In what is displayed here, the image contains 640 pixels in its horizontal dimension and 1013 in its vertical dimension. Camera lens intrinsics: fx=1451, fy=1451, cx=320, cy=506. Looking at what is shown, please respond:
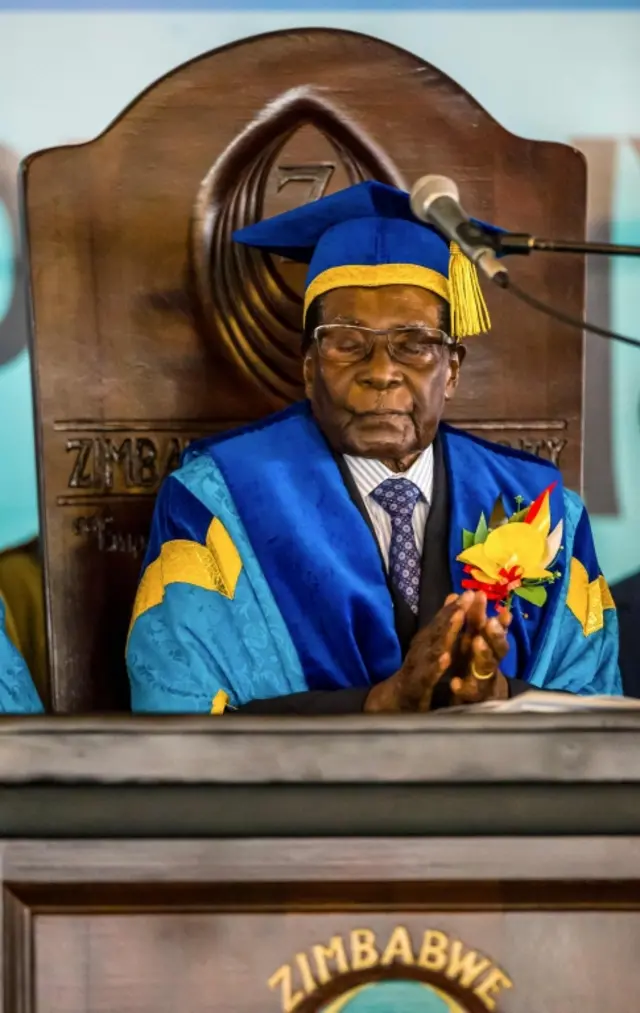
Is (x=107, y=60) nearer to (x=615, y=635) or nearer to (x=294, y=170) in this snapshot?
(x=294, y=170)

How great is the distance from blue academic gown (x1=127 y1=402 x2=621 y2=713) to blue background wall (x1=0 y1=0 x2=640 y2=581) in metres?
0.48

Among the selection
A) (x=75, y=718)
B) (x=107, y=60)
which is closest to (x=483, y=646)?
(x=75, y=718)

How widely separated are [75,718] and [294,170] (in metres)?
1.60

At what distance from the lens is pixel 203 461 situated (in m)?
2.43

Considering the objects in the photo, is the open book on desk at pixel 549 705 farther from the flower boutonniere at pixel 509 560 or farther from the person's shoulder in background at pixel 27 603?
the person's shoulder in background at pixel 27 603

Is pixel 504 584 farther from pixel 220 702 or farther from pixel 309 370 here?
pixel 309 370

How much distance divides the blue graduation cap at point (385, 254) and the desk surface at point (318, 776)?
1.14m

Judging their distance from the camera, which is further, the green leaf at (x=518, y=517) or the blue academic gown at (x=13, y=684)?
the blue academic gown at (x=13, y=684)

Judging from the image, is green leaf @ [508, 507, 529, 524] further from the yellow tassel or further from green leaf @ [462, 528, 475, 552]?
the yellow tassel

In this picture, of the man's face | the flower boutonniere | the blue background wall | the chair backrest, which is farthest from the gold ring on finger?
the blue background wall

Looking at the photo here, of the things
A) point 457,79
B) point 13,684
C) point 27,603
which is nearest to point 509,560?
point 13,684

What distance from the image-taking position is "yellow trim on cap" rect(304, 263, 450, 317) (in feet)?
7.78

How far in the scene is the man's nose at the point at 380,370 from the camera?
2.35 metres

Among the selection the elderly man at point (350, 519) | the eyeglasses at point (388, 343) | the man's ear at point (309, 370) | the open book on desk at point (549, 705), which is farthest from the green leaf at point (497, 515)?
the open book on desk at point (549, 705)
